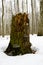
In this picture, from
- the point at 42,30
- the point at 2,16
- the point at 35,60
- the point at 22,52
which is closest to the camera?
the point at 35,60

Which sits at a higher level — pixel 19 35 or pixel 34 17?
pixel 34 17

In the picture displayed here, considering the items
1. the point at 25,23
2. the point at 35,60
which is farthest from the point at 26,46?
the point at 35,60

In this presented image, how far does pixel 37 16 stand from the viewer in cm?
700

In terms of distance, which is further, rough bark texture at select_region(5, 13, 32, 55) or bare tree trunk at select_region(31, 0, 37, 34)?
bare tree trunk at select_region(31, 0, 37, 34)

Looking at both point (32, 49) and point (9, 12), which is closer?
point (32, 49)

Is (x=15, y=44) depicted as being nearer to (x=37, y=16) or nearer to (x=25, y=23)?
(x=25, y=23)

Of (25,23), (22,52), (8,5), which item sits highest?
(8,5)

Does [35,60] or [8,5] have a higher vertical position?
[8,5]

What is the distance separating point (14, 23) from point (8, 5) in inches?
146

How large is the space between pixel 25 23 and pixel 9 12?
3.63 meters

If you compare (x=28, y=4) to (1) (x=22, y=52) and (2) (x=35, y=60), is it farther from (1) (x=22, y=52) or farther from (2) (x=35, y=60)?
(2) (x=35, y=60)

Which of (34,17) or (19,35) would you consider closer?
(19,35)

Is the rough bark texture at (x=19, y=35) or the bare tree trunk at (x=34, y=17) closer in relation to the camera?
the rough bark texture at (x=19, y=35)

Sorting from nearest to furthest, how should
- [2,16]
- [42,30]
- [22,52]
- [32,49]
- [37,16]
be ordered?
[22,52], [32,49], [42,30], [2,16], [37,16]
